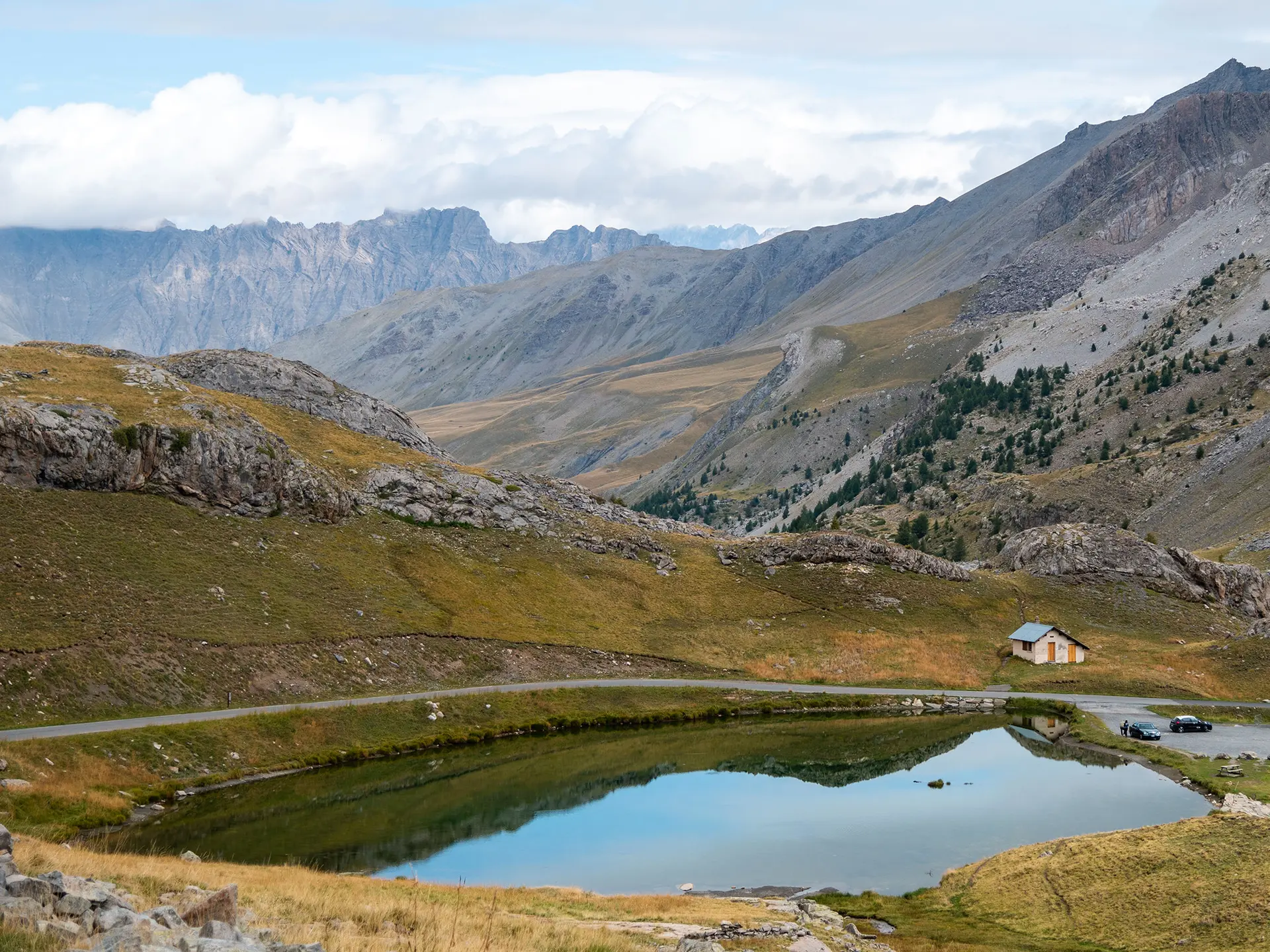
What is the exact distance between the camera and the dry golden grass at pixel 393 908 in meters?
27.1

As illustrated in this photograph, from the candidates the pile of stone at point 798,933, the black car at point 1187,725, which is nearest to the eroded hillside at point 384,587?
the black car at point 1187,725

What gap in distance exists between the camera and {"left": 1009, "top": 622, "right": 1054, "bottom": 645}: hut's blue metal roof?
333 feet

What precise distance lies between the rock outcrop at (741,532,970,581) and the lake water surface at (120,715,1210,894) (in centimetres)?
3520

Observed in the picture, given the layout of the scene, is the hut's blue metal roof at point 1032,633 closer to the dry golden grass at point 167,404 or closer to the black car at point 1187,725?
the black car at point 1187,725

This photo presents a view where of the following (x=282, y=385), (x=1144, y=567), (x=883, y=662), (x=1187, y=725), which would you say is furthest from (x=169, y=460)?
(x=1144, y=567)

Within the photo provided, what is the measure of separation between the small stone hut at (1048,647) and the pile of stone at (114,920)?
289 feet

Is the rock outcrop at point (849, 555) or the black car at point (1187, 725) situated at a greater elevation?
the rock outcrop at point (849, 555)

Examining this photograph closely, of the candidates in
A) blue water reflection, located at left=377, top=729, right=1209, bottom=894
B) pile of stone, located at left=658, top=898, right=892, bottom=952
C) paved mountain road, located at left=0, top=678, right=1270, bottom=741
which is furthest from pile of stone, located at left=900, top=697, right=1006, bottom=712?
pile of stone, located at left=658, top=898, right=892, bottom=952

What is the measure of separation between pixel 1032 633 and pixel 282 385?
80965mm

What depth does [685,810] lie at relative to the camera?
64.3m

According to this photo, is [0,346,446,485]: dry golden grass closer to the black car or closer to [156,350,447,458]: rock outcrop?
[156,350,447,458]: rock outcrop

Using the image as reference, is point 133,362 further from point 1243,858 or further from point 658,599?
point 1243,858

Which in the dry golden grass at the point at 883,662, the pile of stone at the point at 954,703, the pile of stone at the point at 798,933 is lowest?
the pile of stone at the point at 954,703

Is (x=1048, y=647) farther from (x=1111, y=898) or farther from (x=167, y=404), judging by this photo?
(x=167, y=404)
